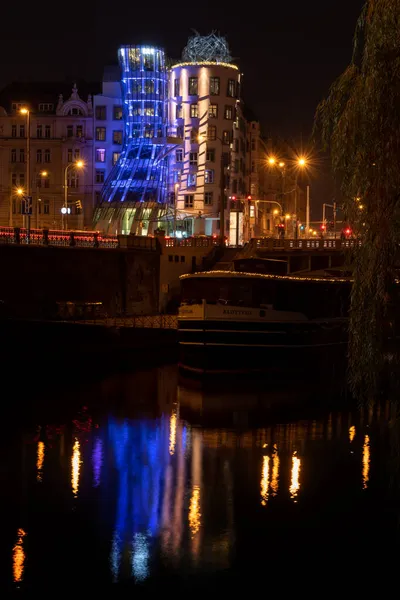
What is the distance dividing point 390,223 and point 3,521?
39.3 ft

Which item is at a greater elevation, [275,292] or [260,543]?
[275,292]

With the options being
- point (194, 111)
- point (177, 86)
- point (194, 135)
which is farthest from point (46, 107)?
point (194, 135)

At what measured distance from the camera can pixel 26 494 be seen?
81.3 ft

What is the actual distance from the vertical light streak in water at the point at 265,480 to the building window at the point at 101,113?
252 ft

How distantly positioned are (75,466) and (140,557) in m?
8.12

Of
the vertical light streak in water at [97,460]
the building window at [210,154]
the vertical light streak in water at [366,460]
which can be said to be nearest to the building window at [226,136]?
the building window at [210,154]

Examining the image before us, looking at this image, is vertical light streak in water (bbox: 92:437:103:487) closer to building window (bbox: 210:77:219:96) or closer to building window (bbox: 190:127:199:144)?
building window (bbox: 190:127:199:144)

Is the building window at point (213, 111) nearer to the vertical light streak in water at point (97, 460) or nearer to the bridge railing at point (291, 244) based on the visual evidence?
the bridge railing at point (291, 244)

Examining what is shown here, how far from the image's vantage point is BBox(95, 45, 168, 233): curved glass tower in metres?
92.9

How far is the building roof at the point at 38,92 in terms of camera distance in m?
103

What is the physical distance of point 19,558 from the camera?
20.1 meters

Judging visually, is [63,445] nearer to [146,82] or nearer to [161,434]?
[161,434]

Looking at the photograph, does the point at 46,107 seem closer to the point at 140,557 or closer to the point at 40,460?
the point at 40,460

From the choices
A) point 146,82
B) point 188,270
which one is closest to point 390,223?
point 188,270
